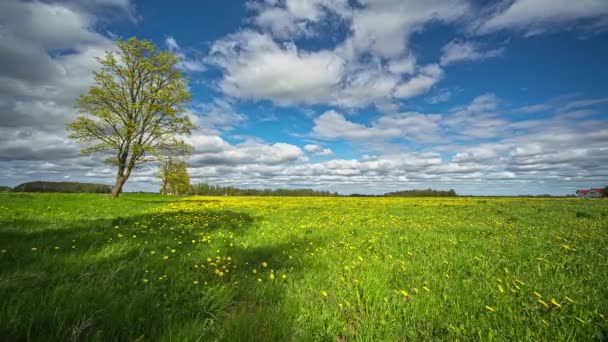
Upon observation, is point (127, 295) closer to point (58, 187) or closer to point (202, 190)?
point (58, 187)

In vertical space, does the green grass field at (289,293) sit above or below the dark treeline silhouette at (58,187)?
below

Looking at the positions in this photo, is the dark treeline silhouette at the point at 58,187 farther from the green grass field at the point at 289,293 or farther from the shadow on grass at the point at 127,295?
the green grass field at the point at 289,293

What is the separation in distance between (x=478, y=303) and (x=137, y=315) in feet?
12.8

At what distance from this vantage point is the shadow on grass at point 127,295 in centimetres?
211

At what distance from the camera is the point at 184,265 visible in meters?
4.10

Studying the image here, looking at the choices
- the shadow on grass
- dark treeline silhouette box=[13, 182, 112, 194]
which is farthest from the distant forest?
the shadow on grass

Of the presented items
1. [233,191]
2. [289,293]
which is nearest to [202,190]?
[233,191]

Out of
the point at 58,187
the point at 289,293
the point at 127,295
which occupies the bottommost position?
the point at 289,293

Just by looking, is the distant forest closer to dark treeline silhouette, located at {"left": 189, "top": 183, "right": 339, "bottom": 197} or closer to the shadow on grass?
dark treeline silhouette, located at {"left": 189, "top": 183, "right": 339, "bottom": 197}

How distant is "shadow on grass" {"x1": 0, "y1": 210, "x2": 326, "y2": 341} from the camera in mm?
2113

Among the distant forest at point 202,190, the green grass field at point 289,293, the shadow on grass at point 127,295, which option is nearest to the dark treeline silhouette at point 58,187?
the distant forest at point 202,190

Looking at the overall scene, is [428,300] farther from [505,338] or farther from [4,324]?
[4,324]

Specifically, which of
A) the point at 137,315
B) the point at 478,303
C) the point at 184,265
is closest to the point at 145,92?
the point at 184,265

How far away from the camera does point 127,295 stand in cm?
→ 269
